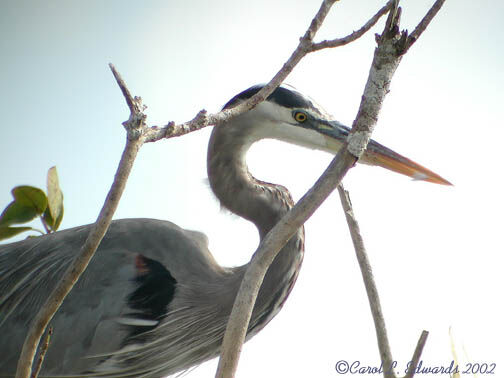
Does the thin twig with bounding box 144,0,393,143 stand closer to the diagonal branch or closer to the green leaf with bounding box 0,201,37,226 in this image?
the diagonal branch

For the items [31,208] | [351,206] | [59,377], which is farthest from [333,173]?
[59,377]

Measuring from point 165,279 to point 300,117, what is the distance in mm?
1024

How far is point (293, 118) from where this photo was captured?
3154mm

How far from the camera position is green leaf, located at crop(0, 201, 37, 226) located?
2435mm

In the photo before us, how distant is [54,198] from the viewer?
2502 mm

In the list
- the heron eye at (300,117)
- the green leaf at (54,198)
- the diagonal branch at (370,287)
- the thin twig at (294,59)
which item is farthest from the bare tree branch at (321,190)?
the heron eye at (300,117)

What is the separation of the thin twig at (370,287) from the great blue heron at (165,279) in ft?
2.72

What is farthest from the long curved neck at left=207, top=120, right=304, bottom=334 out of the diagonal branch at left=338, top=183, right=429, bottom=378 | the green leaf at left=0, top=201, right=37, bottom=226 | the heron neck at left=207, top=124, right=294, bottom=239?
the green leaf at left=0, top=201, right=37, bottom=226

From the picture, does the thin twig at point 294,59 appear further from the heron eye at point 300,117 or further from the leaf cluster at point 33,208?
the heron eye at point 300,117

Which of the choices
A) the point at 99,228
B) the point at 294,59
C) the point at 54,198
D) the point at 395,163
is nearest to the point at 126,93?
the point at 99,228

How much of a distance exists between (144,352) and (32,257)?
0.76 m

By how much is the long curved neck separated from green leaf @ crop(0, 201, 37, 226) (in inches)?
37.1

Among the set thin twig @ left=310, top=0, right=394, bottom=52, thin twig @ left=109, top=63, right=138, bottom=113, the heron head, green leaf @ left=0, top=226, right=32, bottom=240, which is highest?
the heron head

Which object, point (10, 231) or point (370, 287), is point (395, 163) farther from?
point (10, 231)
